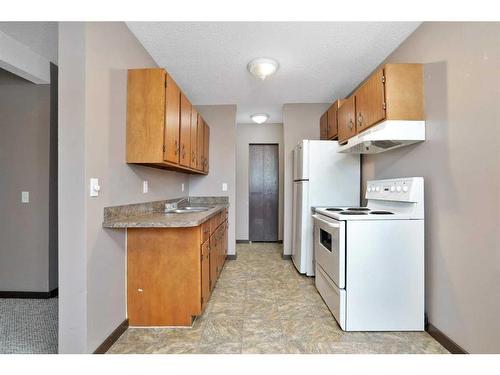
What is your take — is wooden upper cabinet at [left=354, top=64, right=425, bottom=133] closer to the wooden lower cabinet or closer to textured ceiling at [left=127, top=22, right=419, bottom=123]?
textured ceiling at [left=127, top=22, right=419, bottom=123]

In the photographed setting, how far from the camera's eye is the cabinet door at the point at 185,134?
2458 millimetres

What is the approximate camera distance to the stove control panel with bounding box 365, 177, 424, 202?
1.91m

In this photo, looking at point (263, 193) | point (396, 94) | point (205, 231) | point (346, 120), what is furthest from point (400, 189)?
point (263, 193)

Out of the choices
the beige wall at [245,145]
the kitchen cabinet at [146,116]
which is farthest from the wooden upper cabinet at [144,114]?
the beige wall at [245,145]

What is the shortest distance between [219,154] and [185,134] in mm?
1390

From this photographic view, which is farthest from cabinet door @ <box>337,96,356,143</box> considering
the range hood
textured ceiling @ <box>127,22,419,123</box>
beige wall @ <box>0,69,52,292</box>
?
beige wall @ <box>0,69,52,292</box>

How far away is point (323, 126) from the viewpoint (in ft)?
11.8

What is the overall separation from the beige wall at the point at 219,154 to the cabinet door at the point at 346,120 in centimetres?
167

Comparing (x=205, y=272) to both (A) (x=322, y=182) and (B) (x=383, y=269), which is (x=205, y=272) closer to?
(B) (x=383, y=269)

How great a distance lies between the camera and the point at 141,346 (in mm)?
1697

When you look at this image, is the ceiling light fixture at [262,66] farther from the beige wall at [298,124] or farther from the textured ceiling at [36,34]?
the textured ceiling at [36,34]

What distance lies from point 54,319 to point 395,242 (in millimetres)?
2891

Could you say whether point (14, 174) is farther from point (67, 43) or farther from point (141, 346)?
point (141, 346)
